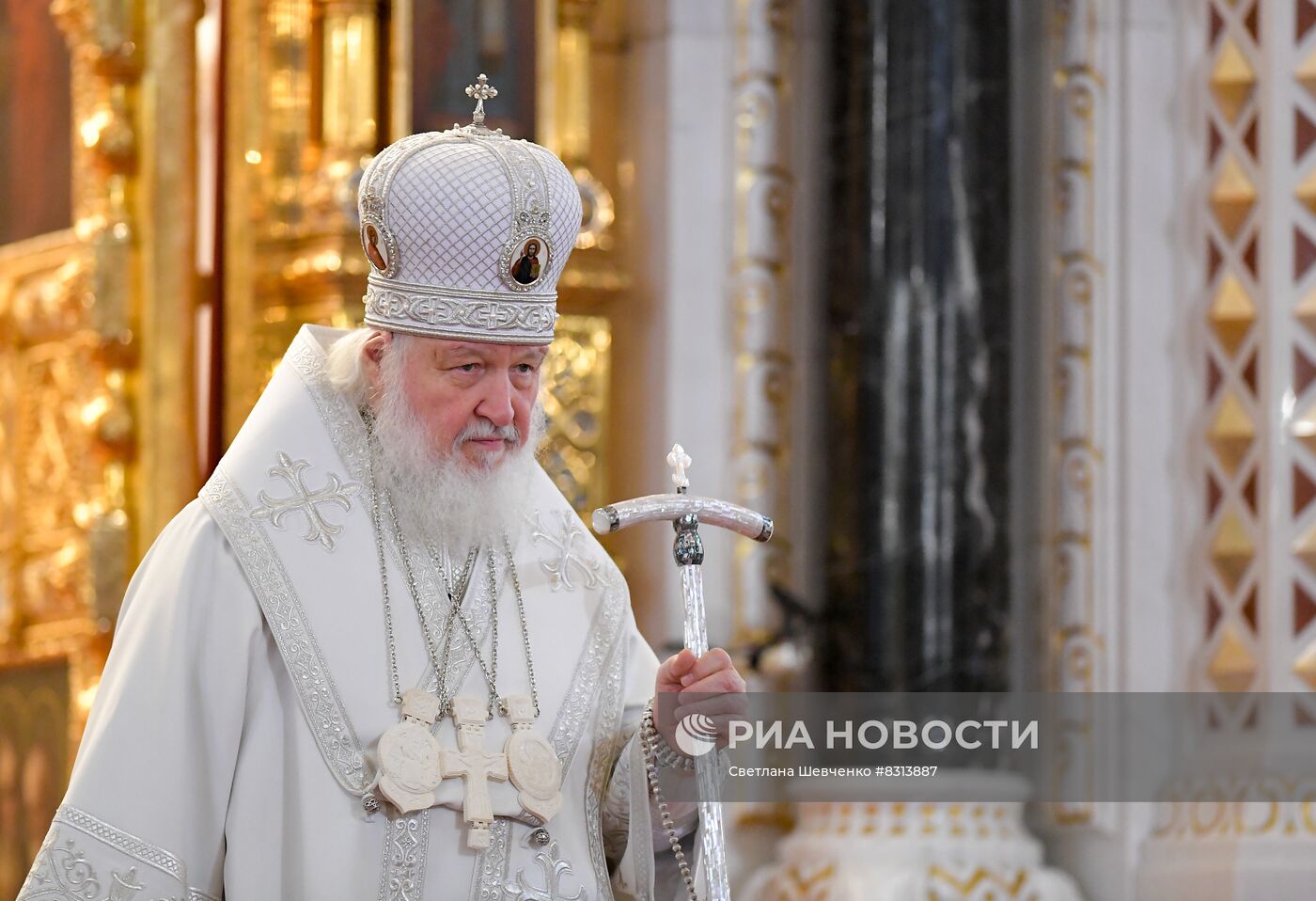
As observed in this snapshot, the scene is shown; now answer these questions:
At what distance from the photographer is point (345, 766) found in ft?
11.6

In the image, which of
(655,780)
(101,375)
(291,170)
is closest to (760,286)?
(291,170)

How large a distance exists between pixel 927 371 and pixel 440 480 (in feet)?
7.76

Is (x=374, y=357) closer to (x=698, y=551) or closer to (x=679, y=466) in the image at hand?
(x=679, y=466)

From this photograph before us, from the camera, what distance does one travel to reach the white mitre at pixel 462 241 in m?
3.68

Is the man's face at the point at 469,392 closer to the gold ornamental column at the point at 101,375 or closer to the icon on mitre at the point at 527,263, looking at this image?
the icon on mitre at the point at 527,263

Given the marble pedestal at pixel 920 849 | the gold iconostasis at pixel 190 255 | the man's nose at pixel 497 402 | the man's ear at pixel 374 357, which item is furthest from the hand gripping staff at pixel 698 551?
the gold iconostasis at pixel 190 255

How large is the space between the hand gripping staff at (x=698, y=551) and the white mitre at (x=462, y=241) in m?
0.38

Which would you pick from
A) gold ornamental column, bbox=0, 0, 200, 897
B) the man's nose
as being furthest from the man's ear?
gold ornamental column, bbox=0, 0, 200, 897

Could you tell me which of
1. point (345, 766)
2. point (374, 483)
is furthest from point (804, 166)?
point (345, 766)

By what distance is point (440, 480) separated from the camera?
3680 millimetres

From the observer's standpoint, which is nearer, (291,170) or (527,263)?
(527,263)

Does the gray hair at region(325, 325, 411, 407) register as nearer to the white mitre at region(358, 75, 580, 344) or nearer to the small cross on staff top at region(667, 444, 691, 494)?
the white mitre at region(358, 75, 580, 344)

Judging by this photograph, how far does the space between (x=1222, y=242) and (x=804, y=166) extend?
1.19m

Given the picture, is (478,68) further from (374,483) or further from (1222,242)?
(374,483)
